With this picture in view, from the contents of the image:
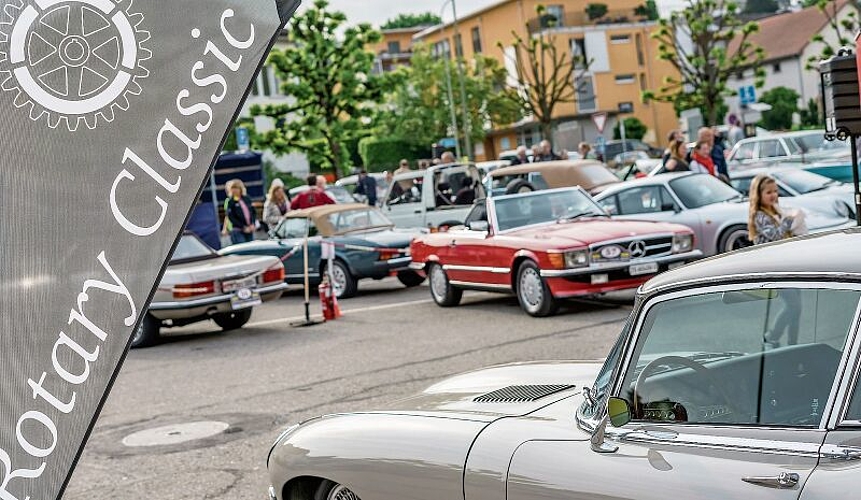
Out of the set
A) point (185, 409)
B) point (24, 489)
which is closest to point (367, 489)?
point (24, 489)

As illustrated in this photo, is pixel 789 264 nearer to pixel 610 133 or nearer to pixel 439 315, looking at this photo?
pixel 439 315

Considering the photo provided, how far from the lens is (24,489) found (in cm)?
344

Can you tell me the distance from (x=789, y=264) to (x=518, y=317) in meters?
10.5

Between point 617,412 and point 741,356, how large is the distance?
0.42 metres

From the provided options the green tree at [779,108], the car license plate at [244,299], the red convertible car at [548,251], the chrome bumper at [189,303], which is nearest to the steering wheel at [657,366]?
the red convertible car at [548,251]

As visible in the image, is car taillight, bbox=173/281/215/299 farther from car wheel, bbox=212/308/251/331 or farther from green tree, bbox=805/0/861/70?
green tree, bbox=805/0/861/70

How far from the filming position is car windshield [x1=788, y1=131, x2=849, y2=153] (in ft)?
87.7

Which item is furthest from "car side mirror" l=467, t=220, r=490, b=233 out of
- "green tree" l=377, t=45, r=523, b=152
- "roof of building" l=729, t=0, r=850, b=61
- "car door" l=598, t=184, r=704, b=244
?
"roof of building" l=729, t=0, r=850, b=61

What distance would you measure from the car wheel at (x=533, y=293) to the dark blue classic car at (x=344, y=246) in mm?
4095

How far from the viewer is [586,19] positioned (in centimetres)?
7694

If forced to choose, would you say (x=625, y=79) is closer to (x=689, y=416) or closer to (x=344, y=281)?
(x=344, y=281)

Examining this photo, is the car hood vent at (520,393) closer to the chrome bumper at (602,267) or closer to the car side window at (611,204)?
the chrome bumper at (602,267)

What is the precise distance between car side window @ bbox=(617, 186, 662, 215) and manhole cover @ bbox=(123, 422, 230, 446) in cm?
876

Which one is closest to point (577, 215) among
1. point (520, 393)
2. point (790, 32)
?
point (520, 393)
